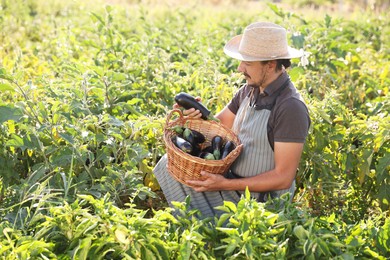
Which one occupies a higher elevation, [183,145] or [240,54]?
[240,54]

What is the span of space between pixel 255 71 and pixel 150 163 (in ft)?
2.65

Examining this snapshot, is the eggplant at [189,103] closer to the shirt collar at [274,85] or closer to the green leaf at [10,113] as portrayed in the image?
the shirt collar at [274,85]

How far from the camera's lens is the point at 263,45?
294 centimetres

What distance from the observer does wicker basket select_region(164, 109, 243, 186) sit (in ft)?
9.14

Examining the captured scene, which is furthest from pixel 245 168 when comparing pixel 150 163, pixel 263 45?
pixel 150 163

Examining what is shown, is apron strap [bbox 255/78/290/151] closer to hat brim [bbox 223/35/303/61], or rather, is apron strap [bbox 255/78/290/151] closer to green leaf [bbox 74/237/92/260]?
hat brim [bbox 223/35/303/61]

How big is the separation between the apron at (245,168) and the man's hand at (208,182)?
0.28ft

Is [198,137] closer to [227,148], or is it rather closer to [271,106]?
[227,148]

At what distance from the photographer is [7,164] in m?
3.03

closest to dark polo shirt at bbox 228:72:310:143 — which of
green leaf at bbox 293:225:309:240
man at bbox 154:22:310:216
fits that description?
man at bbox 154:22:310:216

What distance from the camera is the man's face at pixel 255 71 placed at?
117 inches

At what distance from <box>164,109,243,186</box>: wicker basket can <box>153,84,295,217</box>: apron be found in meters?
0.06

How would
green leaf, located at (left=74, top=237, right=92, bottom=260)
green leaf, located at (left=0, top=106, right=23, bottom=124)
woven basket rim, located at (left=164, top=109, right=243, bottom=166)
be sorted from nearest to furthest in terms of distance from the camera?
green leaf, located at (left=74, top=237, right=92, bottom=260), woven basket rim, located at (left=164, top=109, right=243, bottom=166), green leaf, located at (left=0, top=106, right=23, bottom=124)

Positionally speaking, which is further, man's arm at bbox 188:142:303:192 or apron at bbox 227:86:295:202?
apron at bbox 227:86:295:202
